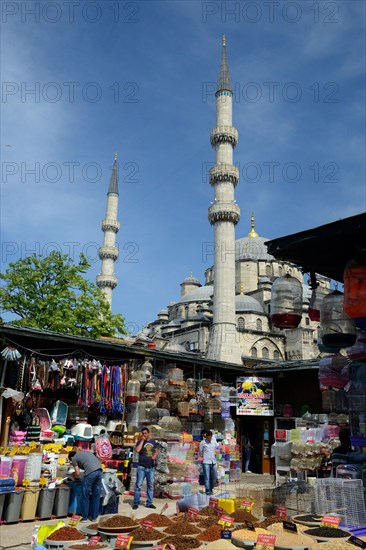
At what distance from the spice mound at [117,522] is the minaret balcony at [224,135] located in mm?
29627

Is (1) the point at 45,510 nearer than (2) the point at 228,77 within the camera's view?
Yes

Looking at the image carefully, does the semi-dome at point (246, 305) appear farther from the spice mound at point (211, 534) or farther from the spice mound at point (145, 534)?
the spice mound at point (145, 534)

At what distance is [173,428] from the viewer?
12.1 metres

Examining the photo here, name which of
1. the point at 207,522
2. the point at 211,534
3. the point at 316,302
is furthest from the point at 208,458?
the point at 211,534

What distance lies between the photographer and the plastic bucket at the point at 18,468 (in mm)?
7332

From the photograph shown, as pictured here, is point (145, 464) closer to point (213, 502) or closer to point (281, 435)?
point (213, 502)

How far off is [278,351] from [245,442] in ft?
90.0

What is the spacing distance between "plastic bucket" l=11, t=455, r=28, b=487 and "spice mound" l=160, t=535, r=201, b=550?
14.1 ft

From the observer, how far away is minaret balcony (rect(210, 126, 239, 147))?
31.6 metres

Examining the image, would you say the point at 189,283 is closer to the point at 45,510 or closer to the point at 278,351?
the point at 278,351

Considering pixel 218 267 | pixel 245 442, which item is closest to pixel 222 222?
pixel 218 267

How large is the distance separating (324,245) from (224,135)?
1118 inches

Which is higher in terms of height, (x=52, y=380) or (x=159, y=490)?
(x=52, y=380)

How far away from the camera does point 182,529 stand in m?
4.23
